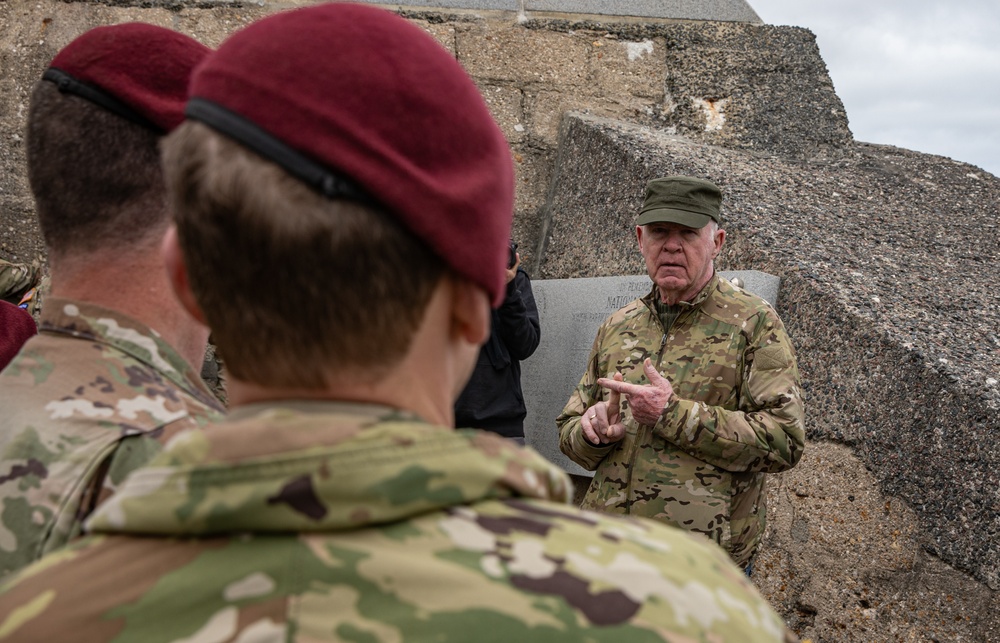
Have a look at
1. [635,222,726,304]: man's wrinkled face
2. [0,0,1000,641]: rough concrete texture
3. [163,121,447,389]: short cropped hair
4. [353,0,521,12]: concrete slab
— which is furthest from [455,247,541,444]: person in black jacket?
[163,121,447,389]: short cropped hair

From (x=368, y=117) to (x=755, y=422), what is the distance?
2329 millimetres

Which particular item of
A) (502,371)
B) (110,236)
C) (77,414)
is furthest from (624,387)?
(77,414)

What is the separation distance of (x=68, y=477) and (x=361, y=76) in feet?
2.60

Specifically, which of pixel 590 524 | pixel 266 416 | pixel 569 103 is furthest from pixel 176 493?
pixel 569 103

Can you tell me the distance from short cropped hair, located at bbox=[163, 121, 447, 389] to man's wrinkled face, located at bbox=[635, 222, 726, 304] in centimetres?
248

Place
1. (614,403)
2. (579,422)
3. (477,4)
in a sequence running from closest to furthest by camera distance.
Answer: (614,403) → (579,422) → (477,4)

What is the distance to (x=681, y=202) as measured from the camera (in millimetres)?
3291

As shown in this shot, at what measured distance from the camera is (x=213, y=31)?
5906 millimetres

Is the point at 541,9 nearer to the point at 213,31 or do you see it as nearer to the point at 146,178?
the point at 213,31

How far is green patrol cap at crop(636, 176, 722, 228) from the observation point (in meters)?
3.25

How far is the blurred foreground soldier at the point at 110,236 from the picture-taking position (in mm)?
1386

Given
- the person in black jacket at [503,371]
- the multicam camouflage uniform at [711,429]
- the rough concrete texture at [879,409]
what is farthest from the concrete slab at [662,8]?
the multicam camouflage uniform at [711,429]

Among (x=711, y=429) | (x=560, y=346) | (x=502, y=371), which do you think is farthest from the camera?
(x=560, y=346)

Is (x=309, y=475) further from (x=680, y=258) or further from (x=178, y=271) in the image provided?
(x=680, y=258)
